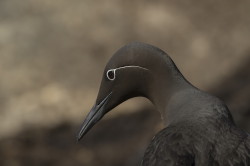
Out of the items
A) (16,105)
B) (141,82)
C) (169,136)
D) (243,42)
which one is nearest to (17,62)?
(16,105)

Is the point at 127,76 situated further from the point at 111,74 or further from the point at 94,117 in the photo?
the point at 94,117

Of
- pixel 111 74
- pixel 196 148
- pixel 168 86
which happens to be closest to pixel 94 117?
pixel 111 74

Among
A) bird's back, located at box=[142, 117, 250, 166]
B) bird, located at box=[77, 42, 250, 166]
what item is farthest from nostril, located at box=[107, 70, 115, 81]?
bird's back, located at box=[142, 117, 250, 166]

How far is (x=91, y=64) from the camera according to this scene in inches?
465

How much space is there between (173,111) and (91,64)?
5.56 metres

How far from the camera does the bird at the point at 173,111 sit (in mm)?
5723

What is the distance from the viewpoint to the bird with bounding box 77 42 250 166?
5723 mm

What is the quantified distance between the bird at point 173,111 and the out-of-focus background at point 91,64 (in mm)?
4863

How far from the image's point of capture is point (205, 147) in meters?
5.73

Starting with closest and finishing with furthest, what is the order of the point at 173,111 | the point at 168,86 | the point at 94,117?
the point at 173,111 < the point at 168,86 < the point at 94,117

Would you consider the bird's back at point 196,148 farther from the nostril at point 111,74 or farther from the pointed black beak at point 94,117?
the pointed black beak at point 94,117

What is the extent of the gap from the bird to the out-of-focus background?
4.86 metres

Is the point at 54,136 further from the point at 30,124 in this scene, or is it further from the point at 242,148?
the point at 242,148

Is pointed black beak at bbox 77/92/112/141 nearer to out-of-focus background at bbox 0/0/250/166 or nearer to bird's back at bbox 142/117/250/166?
bird's back at bbox 142/117/250/166
